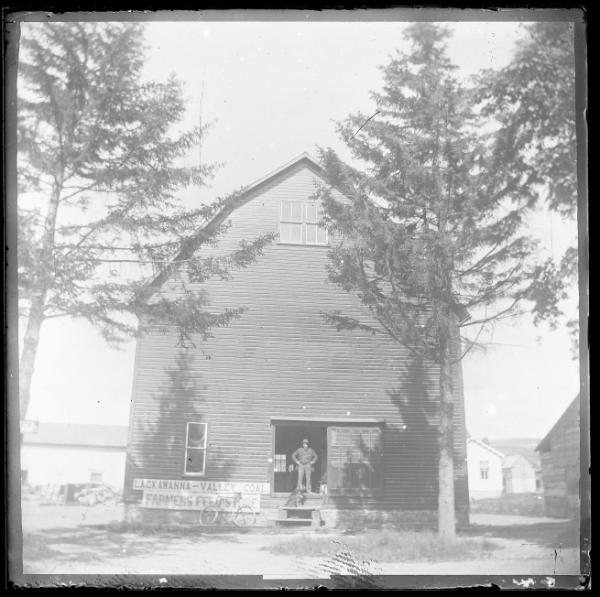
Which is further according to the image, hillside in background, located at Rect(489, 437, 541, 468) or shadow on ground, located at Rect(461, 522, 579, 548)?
hillside in background, located at Rect(489, 437, 541, 468)

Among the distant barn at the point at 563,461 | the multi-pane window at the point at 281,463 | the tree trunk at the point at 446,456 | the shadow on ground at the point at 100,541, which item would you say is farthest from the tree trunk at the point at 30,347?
the multi-pane window at the point at 281,463

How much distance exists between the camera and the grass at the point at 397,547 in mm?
7508

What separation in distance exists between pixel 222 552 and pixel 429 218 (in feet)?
18.8

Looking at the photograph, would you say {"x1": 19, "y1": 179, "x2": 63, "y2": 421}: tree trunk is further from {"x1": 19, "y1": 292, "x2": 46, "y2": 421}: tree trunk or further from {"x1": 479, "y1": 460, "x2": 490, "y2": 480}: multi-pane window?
{"x1": 479, "y1": 460, "x2": 490, "y2": 480}: multi-pane window

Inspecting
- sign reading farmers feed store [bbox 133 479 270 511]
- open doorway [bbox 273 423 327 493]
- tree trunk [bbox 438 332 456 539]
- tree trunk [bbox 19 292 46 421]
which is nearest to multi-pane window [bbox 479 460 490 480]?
tree trunk [bbox 438 332 456 539]

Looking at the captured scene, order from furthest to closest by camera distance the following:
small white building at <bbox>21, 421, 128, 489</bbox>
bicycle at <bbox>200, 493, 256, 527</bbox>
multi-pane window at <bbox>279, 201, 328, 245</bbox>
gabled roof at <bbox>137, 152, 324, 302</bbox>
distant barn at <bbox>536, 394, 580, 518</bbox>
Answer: multi-pane window at <bbox>279, 201, 328, 245</bbox> → bicycle at <bbox>200, 493, 256, 527</bbox> → gabled roof at <bbox>137, 152, 324, 302</bbox> → small white building at <bbox>21, 421, 128, 489</bbox> → distant barn at <bbox>536, 394, 580, 518</bbox>

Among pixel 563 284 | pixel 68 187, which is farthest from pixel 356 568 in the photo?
pixel 68 187

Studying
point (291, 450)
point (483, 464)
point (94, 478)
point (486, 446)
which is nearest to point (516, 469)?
point (483, 464)

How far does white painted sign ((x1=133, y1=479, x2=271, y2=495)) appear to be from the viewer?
11.2 m

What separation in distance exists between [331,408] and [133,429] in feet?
12.8

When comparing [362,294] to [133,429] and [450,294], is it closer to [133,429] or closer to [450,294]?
[450,294]

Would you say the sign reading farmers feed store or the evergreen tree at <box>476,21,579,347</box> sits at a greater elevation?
the evergreen tree at <box>476,21,579,347</box>

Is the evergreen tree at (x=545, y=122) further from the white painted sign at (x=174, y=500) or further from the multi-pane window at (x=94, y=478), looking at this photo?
the multi-pane window at (x=94, y=478)

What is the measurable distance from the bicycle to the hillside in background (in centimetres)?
475
